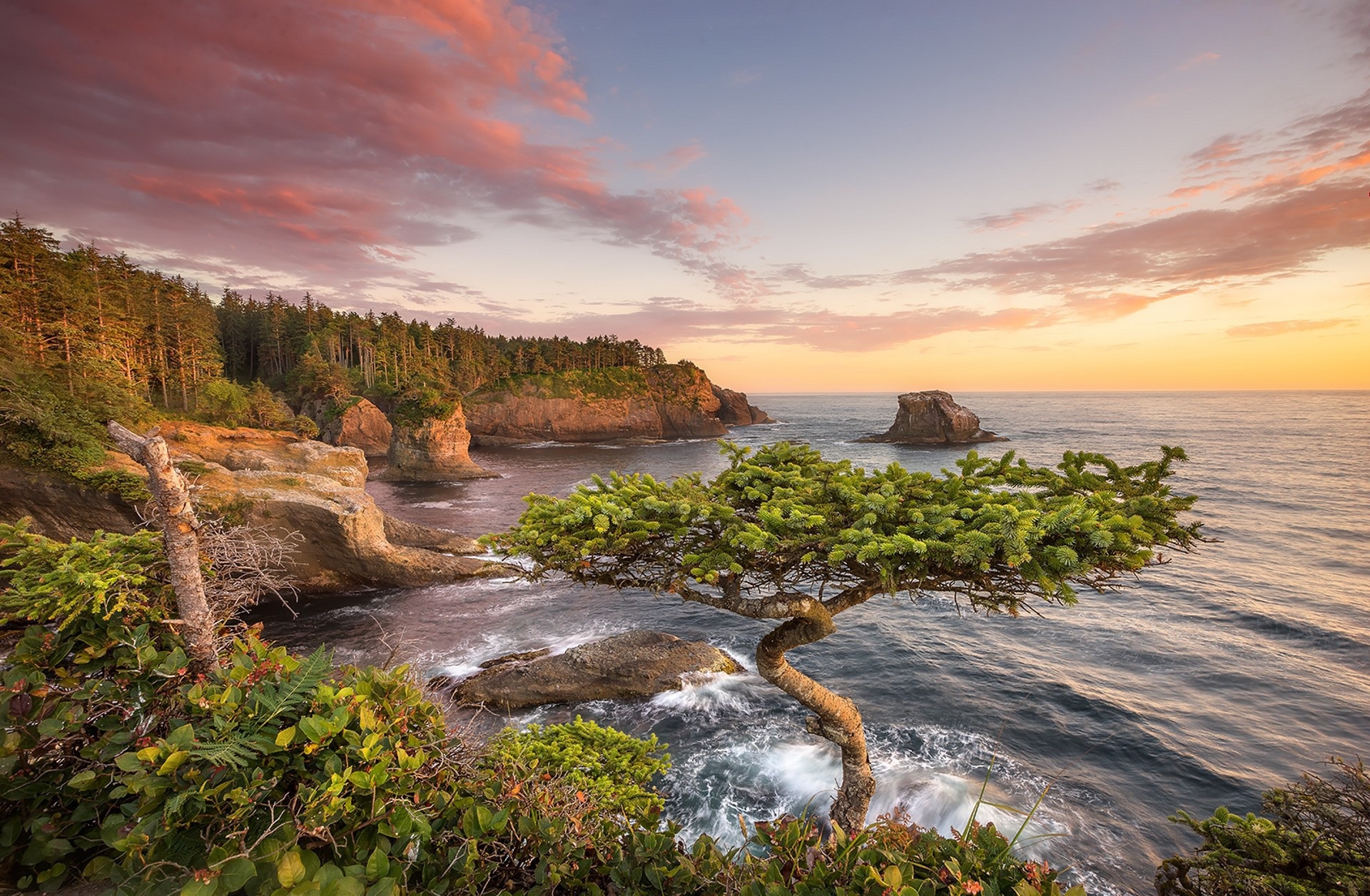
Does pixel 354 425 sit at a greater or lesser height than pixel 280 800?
lesser

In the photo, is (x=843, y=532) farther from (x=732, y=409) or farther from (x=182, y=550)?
(x=732, y=409)

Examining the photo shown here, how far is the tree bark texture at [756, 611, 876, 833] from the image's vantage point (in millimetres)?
8930

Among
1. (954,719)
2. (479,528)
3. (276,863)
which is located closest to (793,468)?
(276,863)

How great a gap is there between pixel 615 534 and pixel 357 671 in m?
3.23

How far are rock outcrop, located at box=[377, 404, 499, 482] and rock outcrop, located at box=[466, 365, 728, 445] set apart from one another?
94.5ft

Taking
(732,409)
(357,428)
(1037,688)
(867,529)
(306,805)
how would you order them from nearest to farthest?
(306,805), (867,529), (1037,688), (357,428), (732,409)

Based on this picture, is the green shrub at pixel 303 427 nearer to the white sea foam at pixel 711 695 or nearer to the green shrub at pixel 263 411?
the green shrub at pixel 263 411

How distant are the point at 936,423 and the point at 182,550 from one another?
9088 cm

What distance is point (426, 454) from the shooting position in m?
57.0

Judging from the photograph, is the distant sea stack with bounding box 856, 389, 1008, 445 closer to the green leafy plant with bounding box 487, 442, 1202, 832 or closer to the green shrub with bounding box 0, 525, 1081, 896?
the green leafy plant with bounding box 487, 442, 1202, 832

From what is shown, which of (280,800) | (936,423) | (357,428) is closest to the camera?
(280,800)

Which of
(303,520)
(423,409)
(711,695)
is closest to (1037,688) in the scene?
(711,695)

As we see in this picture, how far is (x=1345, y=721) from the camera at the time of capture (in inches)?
592

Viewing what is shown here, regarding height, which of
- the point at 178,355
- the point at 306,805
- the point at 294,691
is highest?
the point at 178,355
